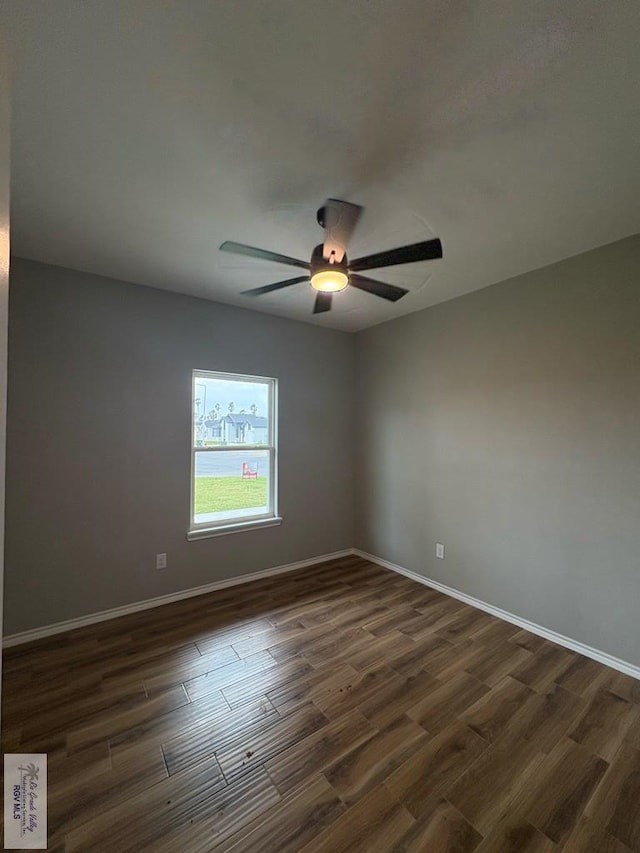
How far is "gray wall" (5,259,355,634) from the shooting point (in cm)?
248

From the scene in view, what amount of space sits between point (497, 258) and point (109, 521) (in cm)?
345

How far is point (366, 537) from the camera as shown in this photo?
13.3 ft

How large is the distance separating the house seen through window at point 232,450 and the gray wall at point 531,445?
50.9 inches

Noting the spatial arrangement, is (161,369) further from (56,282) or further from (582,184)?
(582,184)

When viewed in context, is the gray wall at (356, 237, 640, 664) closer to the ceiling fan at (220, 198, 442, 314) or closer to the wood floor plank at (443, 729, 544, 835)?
the wood floor plank at (443, 729, 544, 835)

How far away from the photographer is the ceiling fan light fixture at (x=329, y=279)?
1914mm

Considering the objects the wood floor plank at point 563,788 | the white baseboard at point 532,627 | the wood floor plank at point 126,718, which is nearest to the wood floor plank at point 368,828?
the wood floor plank at point 563,788

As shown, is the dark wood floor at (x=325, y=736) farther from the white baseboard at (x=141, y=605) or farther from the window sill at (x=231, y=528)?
the window sill at (x=231, y=528)

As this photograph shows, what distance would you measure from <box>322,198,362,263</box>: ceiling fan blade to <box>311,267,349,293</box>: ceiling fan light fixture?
0.06 metres

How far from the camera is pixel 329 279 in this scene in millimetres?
1950

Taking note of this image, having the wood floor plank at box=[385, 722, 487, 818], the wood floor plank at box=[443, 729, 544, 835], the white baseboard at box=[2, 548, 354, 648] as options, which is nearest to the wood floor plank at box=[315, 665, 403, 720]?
the wood floor plank at box=[385, 722, 487, 818]

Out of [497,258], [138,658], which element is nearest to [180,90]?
[497,258]

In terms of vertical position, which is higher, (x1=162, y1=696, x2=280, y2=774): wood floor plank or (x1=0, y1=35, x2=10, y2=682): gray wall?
(x1=0, y1=35, x2=10, y2=682): gray wall

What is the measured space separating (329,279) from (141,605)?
9.31 ft
